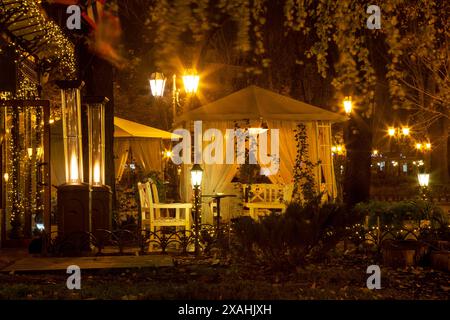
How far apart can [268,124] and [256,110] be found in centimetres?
146

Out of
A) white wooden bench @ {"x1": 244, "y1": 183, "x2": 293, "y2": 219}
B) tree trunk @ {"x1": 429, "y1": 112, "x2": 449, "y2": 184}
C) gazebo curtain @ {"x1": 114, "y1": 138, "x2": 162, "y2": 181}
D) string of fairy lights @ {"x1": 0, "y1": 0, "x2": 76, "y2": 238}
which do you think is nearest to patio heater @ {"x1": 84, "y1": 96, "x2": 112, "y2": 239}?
string of fairy lights @ {"x1": 0, "y1": 0, "x2": 76, "y2": 238}

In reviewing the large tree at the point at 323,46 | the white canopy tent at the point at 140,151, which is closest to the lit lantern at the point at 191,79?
the large tree at the point at 323,46

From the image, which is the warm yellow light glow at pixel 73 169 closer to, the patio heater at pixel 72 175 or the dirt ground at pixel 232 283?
the patio heater at pixel 72 175

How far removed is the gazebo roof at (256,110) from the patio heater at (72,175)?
3.70m

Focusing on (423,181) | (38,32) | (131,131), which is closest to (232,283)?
(38,32)

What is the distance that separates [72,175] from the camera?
9984 mm

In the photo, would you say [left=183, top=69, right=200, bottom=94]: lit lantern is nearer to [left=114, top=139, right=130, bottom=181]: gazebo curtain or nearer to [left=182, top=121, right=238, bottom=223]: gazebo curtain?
[left=182, top=121, right=238, bottom=223]: gazebo curtain

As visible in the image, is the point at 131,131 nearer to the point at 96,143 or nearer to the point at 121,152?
the point at 121,152

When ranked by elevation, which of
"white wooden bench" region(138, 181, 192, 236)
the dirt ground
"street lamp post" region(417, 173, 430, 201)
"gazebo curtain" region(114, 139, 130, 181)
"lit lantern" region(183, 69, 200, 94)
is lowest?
the dirt ground

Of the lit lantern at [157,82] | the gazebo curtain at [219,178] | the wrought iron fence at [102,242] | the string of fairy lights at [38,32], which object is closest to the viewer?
the wrought iron fence at [102,242]

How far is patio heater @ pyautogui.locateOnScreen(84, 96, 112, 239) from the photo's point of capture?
1069cm

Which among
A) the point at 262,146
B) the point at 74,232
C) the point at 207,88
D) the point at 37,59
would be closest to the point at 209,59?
the point at 207,88

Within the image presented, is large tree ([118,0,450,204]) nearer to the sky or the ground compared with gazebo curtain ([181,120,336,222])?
nearer to the sky

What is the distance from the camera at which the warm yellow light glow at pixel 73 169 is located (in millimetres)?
9891
